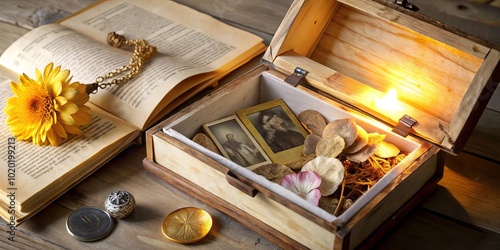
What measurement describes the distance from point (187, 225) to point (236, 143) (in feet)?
0.72

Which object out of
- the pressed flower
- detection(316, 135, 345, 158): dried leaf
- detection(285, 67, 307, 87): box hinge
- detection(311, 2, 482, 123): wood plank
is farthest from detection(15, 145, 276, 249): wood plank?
detection(311, 2, 482, 123): wood plank

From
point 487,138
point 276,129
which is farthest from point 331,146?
point 487,138

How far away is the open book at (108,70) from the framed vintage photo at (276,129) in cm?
18

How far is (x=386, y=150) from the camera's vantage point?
1.34 m

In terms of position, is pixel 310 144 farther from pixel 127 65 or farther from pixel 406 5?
pixel 127 65

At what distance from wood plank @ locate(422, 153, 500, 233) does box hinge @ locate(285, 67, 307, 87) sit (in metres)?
0.34

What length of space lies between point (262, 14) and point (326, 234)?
0.93m

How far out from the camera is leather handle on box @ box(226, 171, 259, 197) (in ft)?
3.82

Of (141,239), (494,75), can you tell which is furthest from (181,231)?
(494,75)

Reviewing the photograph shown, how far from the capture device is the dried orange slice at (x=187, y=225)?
4.01ft

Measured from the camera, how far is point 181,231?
124 cm

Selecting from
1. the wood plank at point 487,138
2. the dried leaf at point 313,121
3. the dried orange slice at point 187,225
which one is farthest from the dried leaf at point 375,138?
the dried orange slice at point 187,225

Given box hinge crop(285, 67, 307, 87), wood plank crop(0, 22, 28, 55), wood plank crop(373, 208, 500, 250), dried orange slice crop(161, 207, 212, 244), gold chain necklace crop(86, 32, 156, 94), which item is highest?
box hinge crop(285, 67, 307, 87)

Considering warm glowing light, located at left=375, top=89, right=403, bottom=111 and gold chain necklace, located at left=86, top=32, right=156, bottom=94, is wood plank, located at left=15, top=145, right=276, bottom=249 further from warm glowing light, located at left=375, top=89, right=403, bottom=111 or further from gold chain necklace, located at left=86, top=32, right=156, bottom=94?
warm glowing light, located at left=375, top=89, right=403, bottom=111
